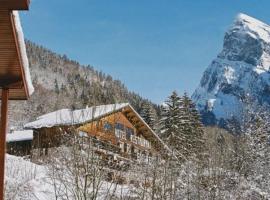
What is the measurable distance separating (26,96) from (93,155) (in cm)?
398

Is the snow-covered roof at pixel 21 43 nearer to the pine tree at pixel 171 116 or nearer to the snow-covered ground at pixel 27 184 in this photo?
the snow-covered ground at pixel 27 184

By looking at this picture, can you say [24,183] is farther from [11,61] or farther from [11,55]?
[11,55]

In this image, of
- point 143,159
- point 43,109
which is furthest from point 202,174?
point 43,109

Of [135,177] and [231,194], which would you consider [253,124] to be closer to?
[231,194]

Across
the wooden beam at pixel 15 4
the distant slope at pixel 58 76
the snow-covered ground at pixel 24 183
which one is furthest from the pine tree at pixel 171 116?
the distant slope at pixel 58 76

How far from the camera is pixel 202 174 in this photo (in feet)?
65.2

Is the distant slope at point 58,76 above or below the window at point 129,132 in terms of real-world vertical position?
above

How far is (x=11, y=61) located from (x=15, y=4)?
1.76 m

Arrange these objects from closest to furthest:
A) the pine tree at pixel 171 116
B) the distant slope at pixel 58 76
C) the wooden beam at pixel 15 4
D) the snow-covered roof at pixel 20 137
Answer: the wooden beam at pixel 15 4 → the pine tree at pixel 171 116 → the snow-covered roof at pixel 20 137 → the distant slope at pixel 58 76

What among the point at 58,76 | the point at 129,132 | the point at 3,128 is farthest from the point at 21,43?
the point at 58,76

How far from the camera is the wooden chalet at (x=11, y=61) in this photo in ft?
17.3

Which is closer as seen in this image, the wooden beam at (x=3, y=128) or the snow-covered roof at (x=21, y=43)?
the snow-covered roof at (x=21, y=43)

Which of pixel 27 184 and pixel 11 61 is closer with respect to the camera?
pixel 11 61

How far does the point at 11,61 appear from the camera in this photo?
263 inches
